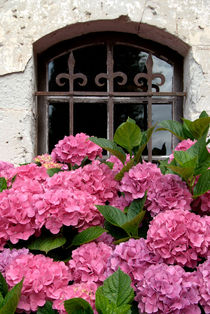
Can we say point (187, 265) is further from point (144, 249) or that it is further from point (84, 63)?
point (84, 63)

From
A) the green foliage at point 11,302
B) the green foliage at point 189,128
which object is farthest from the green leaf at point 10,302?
the green foliage at point 189,128

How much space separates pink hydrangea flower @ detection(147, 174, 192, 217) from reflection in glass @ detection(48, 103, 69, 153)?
1590 millimetres

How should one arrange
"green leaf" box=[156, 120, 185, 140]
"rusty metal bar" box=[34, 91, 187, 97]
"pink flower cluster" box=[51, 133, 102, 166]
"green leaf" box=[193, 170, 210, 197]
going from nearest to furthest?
"green leaf" box=[193, 170, 210, 197], "green leaf" box=[156, 120, 185, 140], "pink flower cluster" box=[51, 133, 102, 166], "rusty metal bar" box=[34, 91, 187, 97]

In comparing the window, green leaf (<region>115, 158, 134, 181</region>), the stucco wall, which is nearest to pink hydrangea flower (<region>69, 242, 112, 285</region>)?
green leaf (<region>115, 158, 134, 181</region>)

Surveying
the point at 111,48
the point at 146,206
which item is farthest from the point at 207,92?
the point at 146,206

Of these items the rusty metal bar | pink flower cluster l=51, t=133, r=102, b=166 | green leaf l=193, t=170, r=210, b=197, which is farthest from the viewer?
the rusty metal bar

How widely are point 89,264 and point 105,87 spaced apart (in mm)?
1778

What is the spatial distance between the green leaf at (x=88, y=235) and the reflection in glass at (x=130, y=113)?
1614 mm

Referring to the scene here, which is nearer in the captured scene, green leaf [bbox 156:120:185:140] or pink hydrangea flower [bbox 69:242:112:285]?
pink hydrangea flower [bbox 69:242:112:285]

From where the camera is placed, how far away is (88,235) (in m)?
0.99

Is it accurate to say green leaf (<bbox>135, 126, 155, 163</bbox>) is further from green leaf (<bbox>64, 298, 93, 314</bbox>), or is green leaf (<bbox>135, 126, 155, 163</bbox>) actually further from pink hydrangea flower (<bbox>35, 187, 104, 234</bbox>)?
green leaf (<bbox>64, 298, 93, 314</bbox>)

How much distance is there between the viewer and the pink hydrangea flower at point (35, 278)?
0.85 m

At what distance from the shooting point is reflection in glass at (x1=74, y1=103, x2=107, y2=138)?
8.30 ft

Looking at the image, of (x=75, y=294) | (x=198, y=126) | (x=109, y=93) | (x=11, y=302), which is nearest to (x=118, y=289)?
(x=75, y=294)
